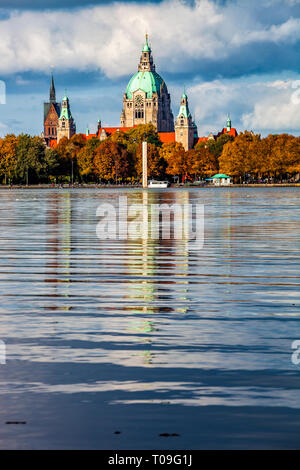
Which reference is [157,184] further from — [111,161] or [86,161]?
[86,161]

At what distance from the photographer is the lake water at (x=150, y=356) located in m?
5.65

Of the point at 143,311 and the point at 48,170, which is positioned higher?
the point at 48,170

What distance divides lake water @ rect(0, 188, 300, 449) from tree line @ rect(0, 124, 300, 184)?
152574 millimetres

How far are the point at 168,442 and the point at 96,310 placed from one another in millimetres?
5290

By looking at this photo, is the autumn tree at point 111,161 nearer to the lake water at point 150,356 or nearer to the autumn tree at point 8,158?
the autumn tree at point 8,158

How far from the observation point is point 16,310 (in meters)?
10.6

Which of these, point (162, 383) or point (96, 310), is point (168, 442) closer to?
point (162, 383)

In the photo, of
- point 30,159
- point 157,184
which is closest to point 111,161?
point 157,184

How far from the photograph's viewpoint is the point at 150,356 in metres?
7.79

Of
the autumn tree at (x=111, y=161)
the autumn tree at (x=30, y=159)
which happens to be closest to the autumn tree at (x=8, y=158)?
the autumn tree at (x=30, y=159)

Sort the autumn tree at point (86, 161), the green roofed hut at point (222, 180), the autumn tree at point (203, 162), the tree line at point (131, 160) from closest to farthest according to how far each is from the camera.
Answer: the tree line at point (131, 160)
the autumn tree at point (86, 161)
the green roofed hut at point (222, 180)
the autumn tree at point (203, 162)

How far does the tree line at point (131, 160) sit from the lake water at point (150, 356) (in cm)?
15257

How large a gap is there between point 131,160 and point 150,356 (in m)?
175
